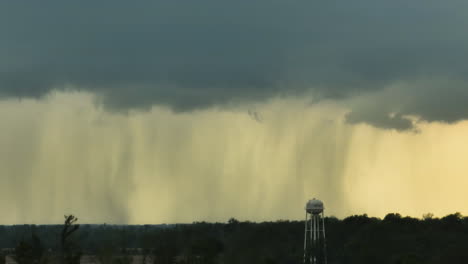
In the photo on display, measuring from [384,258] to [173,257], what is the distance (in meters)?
45.6

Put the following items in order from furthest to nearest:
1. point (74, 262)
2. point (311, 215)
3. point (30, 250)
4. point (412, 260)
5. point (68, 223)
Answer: point (311, 215) → point (412, 260) → point (30, 250) → point (74, 262) → point (68, 223)

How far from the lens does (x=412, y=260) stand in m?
144

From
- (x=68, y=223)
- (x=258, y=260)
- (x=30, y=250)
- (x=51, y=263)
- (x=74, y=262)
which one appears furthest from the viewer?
(x=258, y=260)

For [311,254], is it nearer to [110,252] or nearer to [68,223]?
[110,252]

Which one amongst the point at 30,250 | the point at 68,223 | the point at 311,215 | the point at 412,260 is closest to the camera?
the point at 68,223

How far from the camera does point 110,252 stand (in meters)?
192

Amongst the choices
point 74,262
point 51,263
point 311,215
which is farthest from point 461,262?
point 74,262

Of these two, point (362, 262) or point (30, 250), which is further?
point (362, 262)

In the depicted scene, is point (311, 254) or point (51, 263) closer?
point (51, 263)

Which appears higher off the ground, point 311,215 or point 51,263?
point 311,215

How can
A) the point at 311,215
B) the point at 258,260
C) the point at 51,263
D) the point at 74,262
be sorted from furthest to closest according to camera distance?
the point at 258,260
the point at 311,215
the point at 51,263
the point at 74,262

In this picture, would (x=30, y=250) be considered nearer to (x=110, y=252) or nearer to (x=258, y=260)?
(x=110, y=252)

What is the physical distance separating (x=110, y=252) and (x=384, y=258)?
58.8 meters

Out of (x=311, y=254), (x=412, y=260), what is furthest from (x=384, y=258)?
(x=412, y=260)
